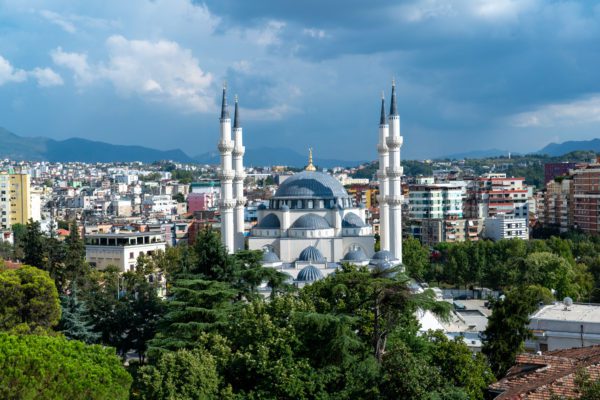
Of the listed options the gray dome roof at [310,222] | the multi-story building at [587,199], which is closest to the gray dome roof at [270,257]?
the gray dome roof at [310,222]

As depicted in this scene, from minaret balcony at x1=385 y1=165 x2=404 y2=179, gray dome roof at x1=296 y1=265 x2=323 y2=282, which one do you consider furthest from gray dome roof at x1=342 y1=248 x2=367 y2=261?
minaret balcony at x1=385 y1=165 x2=404 y2=179

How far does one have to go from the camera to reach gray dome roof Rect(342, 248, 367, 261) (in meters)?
32.8

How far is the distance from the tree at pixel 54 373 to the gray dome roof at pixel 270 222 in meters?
19.6

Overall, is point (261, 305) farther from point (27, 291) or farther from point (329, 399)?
point (27, 291)

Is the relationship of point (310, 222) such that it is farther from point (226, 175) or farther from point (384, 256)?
point (226, 175)

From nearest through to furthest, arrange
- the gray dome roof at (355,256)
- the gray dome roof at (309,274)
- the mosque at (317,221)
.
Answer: the gray dome roof at (309,274), the gray dome roof at (355,256), the mosque at (317,221)

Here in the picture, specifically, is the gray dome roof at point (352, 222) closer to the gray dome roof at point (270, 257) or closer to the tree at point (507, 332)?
the gray dome roof at point (270, 257)

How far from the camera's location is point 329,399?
14.8 metres

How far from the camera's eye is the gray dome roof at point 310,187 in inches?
1427

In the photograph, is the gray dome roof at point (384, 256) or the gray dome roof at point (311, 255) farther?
the gray dome roof at point (311, 255)

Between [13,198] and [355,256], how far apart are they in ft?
138

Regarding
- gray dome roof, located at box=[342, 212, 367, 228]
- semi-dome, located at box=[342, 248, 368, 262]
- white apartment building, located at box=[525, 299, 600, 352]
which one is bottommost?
white apartment building, located at box=[525, 299, 600, 352]

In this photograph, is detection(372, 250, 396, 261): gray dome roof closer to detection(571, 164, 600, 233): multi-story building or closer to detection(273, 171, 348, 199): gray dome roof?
detection(273, 171, 348, 199): gray dome roof

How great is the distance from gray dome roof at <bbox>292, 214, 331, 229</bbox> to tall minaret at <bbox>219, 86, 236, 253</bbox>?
9.30 ft
